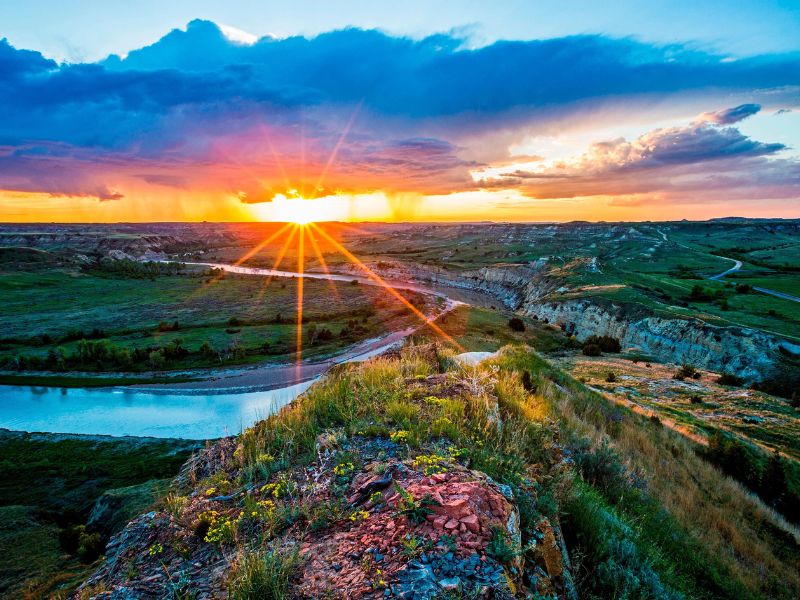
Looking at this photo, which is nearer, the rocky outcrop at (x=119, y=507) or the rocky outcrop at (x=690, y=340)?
the rocky outcrop at (x=119, y=507)

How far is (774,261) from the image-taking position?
100250 mm

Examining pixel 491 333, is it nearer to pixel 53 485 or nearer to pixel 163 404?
pixel 163 404

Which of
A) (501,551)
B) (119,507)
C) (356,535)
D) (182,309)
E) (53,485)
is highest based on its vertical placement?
(501,551)

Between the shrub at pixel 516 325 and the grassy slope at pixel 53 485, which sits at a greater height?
the shrub at pixel 516 325

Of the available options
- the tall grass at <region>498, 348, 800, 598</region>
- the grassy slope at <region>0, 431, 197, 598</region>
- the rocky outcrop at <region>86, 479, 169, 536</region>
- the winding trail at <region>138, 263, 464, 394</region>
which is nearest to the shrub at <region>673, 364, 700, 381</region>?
the tall grass at <region>498, 348, 800, 598</region>

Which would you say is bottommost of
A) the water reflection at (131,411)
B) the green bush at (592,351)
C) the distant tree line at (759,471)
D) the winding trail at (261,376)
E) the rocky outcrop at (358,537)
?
the water reflection at (131,411)

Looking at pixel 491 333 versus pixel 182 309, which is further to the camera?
pixel 182 309

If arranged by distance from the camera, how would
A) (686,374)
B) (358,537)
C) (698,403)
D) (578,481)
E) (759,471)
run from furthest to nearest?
(686,374)
(698,403)
(759,471)
(578,481)
(358,537)

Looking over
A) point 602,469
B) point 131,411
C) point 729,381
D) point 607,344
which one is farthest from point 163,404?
point 729,381

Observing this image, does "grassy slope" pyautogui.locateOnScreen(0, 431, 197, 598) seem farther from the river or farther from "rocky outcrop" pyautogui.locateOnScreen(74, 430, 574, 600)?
"rocky outcrop" pyautogui.locateOnScreen(74, 430, 574, 600)

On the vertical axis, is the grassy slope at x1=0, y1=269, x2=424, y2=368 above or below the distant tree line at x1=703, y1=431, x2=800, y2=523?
below

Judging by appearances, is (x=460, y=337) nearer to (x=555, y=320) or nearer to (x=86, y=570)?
(x=555, y=320)

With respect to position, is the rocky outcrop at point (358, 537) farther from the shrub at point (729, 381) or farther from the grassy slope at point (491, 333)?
the grassy slope at point (491, 333)

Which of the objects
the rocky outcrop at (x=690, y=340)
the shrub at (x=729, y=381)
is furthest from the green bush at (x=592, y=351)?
the shrub at (x=729, y=381)
